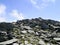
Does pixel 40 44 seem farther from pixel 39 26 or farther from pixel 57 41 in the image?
pixel 39 26

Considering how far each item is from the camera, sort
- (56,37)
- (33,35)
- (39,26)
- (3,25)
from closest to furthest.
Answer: (56,37) < (33,35) < (3,25) < (39,26)

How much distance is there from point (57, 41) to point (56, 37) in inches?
72.2

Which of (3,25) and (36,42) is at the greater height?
(3,25)

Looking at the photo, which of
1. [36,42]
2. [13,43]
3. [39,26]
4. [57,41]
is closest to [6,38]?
[13,43]

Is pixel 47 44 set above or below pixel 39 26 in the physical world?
below

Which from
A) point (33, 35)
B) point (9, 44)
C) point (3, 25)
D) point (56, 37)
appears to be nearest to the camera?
point (9, 44)

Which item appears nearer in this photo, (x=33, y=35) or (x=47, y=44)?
(x=47, y=44)

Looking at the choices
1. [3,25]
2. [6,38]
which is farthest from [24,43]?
[3,25]

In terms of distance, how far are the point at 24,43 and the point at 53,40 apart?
5.02 metres

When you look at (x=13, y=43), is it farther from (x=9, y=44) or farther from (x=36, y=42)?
(x=36, y=42)

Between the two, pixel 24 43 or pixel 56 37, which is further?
pixel 56 37

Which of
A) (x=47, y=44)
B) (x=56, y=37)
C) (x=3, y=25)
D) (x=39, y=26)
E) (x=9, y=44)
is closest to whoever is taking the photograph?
(x=9, y=44)

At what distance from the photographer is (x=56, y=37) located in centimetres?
2573

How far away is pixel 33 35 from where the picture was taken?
27.7 meters
